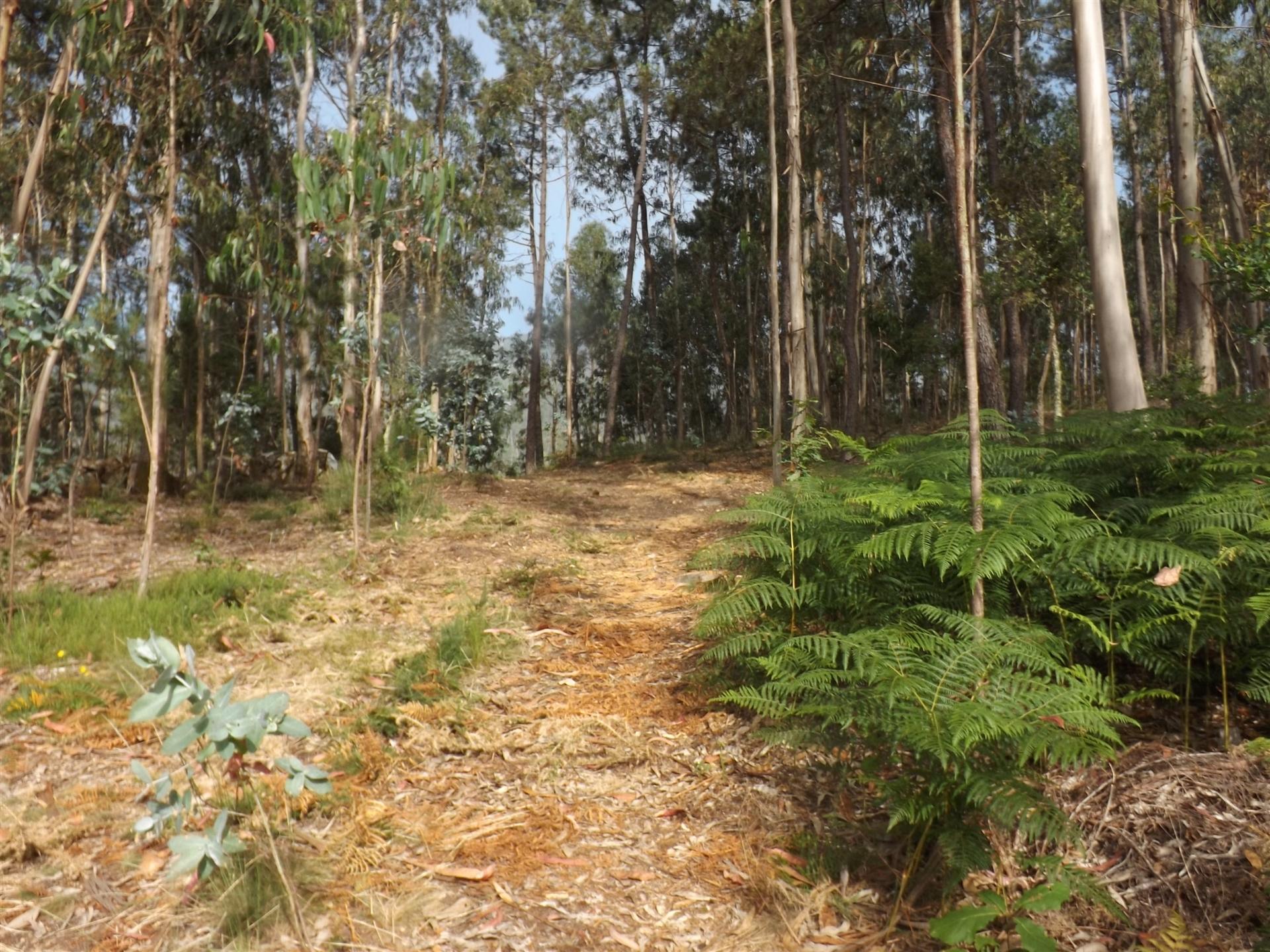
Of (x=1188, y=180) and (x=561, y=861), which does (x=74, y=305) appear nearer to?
(x=561, y=861)

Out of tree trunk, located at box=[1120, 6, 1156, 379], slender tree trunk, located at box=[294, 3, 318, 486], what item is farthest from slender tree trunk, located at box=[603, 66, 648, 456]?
tree trunk, located at box=[1120, 6, 1156, 379]

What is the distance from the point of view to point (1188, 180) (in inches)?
327

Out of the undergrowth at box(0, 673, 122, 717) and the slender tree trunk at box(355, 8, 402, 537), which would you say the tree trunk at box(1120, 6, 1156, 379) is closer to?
the slender tree trunk at box(355, 8, 402, 537)

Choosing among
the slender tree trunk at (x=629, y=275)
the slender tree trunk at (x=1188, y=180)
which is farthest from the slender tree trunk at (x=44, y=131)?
the slender tree trunk at (x=629, y=275)

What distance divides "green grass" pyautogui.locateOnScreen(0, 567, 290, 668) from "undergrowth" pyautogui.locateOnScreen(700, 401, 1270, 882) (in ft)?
8.83

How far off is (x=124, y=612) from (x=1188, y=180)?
30.8 feet

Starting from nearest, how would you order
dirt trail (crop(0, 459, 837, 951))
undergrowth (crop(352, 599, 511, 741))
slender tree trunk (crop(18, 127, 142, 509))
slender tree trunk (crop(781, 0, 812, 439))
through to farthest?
dirt trail (crop(0, 459, 837, 951)) < undergrowth (crop(352, 599, 511, 741)) < slender tree trunk (crop(18, 127, 142, 509)) < slender tree trunk (crop(781, 0, 812, 439))

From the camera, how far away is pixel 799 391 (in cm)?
721

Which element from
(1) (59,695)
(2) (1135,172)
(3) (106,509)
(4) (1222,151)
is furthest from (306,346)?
(2) (1135,172)

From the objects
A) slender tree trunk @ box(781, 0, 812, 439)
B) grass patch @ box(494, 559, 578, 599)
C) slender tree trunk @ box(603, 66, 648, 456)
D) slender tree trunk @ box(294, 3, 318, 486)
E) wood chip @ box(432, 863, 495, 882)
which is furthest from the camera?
slender tree trunk @ box(603, 66, 648, 456)

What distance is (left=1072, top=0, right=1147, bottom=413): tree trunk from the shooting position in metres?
5.77

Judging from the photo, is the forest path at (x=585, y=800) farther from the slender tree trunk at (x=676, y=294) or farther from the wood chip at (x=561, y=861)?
the slender tree trunk at (x=676, y=294)

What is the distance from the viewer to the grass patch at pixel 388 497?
7645mm

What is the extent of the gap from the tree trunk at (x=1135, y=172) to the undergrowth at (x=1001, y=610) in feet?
50.4
